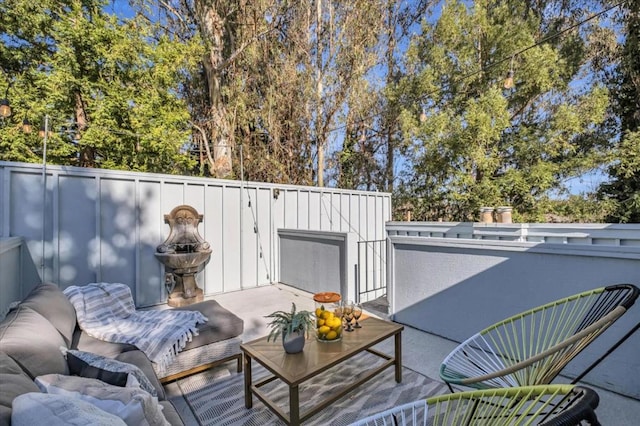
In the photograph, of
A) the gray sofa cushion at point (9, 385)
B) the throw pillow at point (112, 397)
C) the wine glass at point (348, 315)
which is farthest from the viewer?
the wine glass at point (348, 315)

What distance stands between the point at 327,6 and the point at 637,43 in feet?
24.8

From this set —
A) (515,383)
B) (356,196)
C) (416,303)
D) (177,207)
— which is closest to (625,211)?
(356,196)

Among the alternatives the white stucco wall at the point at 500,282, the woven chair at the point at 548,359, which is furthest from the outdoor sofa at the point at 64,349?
the white stucco wall at the point at 500,282

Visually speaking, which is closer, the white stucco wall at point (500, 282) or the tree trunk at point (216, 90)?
the white stucco wall at point (500, 282)

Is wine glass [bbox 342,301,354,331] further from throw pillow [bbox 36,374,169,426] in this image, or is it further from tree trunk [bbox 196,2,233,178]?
tree trunk [bbox 196,2,233,178]

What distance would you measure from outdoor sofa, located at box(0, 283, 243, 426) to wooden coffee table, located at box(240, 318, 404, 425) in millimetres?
458

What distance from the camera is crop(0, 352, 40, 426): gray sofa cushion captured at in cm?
84

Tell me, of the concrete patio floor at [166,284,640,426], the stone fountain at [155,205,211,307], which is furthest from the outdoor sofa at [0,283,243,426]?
the stone fountain at [155,205,211,307]

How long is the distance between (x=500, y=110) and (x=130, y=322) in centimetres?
856

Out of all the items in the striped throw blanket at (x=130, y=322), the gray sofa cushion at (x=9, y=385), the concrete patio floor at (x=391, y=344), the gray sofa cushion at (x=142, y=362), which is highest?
the gray sofa cushion at (x=9, y=385)

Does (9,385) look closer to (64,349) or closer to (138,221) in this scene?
(64,349)

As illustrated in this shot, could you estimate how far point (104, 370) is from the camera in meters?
1.29

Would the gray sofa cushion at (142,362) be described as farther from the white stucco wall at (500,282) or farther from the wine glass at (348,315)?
the white stucco wall at (500,282)

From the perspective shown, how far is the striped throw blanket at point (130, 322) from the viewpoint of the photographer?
6.91 ft
